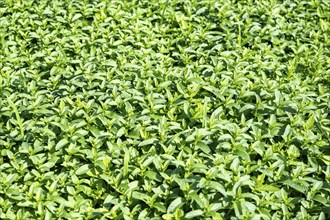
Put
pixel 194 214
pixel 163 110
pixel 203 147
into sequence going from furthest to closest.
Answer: pixel 163 110, pixel 203 147, pixel 194 214

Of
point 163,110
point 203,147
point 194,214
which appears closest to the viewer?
point 194,214

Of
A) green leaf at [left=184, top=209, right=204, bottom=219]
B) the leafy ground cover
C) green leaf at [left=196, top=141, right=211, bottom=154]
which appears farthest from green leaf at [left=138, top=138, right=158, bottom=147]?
green leaf at [left=184, top=209, right=204, bottom=219]

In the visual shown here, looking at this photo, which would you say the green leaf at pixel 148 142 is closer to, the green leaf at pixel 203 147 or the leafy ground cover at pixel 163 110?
the leafy ground cover at pixel 163 110

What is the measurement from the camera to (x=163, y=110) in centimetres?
352

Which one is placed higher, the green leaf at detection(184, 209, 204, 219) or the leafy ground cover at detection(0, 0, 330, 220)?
the leafy ground cover at detection(0, 0, 330, 220)

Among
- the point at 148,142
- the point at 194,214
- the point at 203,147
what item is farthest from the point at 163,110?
the point at 194,214

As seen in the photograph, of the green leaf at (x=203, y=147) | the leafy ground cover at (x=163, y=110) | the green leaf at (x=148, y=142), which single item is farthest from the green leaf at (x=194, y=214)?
the green leaf at (x=148, y=142)

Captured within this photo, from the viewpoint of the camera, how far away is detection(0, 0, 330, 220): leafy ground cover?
288 centimetres

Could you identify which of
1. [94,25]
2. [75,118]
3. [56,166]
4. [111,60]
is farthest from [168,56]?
[56,166]

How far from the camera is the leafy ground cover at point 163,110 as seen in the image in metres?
2.88

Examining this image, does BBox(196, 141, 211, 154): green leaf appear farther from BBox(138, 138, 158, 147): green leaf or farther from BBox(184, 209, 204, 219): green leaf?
BBox(184, 209, 204, 219): green leaf

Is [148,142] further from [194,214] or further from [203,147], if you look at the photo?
[194,214]

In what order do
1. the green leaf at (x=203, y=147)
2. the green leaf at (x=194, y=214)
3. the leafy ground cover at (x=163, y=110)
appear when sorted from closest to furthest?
the green leaf at (x=194, y=214)
the leafy ground cover at (x=163, y=110)
the green leaf at (x=203, y=147)

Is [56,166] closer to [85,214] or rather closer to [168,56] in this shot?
[85,214]
